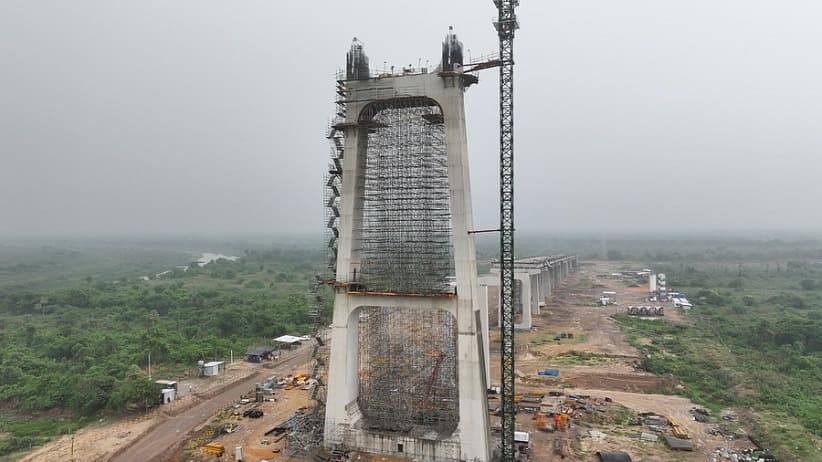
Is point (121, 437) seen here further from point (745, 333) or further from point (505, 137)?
point (745, 333)

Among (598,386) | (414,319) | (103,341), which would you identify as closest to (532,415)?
(598,386)

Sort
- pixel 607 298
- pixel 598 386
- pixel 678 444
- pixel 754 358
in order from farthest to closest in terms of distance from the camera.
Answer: pixel 607 298 < pixel 754 358 < pixel 598 386 < pixel 678 444

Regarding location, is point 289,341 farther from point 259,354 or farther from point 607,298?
point 607,298

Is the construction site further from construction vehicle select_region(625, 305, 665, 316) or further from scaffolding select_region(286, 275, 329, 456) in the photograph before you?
construction vehicle select_region(625, 305, 665, 316)

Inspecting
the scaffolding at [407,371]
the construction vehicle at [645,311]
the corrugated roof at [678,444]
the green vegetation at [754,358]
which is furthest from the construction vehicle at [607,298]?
the scaffolding at [407,371]

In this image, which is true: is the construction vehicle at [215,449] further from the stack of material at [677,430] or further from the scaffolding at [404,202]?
the stack of material at [677,430]

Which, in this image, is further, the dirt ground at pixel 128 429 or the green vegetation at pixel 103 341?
the green vegetation at pixel 103 341

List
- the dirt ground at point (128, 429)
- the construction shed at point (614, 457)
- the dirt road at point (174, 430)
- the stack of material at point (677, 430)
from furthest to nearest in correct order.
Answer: the stack of material at point (677, 430), the dirt ground at point (128, 429), the dirt road at point (174, 430), the construction shed at point (614, 457)

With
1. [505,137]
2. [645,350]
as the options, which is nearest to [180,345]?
[505,137]
